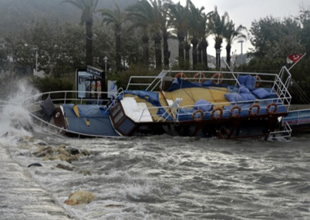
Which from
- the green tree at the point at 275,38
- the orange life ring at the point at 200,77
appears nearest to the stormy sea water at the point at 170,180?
the orange life ring at the point at 200,77

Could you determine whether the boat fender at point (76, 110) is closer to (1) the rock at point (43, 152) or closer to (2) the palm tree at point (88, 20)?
(1) the rock at point (43, 152)

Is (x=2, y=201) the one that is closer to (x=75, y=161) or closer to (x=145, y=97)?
(x=75, y=161)

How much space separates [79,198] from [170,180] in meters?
3.28

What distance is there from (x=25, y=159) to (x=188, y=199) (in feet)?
18.6

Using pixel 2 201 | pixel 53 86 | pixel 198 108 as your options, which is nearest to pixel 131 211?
pixel 2 201

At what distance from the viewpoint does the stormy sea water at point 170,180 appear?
26.0 feet

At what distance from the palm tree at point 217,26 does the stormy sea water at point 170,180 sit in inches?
1473

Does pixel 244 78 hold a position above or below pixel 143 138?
above

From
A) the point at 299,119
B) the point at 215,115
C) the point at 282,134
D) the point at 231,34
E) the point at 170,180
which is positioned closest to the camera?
the point at 170,180

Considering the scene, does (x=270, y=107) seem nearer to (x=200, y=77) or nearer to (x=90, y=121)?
(x=200, y=77)

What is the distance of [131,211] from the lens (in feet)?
25.5

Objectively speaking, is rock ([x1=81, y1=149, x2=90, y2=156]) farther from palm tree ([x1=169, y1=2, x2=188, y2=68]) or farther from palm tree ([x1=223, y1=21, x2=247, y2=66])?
palm tree ([x1=223, y1=21, x2=247, y2=66])

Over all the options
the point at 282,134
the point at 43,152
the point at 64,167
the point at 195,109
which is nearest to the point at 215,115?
the point at 195,109

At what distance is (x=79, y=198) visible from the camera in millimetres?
8180
